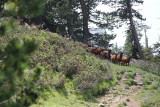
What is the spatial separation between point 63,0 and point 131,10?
34.8 ft

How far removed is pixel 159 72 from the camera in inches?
766

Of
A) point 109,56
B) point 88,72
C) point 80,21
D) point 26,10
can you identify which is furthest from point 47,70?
point 80,21

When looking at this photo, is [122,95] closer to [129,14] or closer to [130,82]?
[130,82]

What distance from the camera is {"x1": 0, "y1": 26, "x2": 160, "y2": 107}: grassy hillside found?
341 inches

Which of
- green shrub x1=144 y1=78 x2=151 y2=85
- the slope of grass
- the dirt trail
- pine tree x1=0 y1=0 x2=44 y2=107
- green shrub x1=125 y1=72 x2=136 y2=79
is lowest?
the dirt trail

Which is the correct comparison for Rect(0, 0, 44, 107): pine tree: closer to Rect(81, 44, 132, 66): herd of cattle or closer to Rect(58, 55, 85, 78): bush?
Rect(58, 55, 85, 78): bush

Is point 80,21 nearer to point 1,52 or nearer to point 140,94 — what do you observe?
point 140,94

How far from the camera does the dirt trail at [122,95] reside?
10312 millimetres

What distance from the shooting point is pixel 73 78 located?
440 inches

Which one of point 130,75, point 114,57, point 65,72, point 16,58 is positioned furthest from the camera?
point 114,57

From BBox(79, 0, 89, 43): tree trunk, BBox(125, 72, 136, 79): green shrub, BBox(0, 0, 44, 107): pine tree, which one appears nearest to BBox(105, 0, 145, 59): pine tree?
BBox(79, 0, 89, 43): tree trunk

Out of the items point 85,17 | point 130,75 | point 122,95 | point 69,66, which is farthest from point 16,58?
point 85,17

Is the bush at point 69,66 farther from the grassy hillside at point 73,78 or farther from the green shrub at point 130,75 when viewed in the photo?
the green shrub at point 130,75

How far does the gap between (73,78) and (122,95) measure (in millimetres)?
3353
